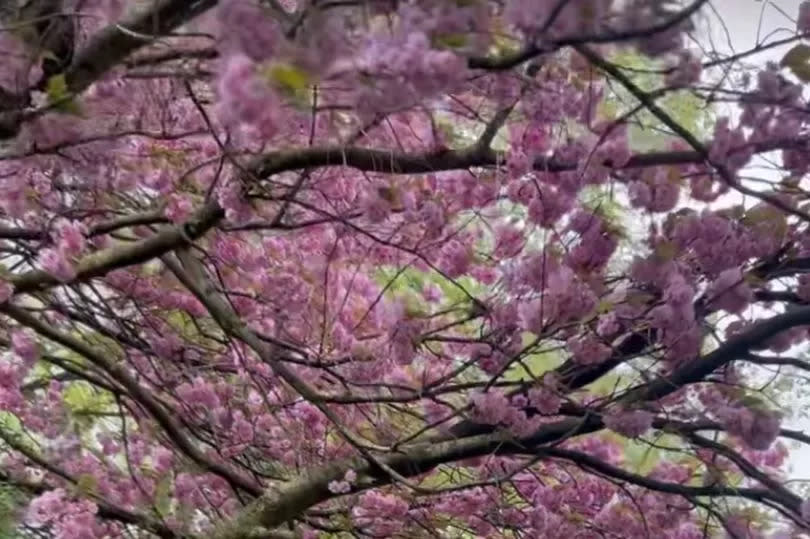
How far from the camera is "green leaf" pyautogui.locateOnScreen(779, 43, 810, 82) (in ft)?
4.07

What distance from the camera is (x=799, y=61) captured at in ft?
4.07

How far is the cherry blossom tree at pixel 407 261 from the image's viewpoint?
104cm

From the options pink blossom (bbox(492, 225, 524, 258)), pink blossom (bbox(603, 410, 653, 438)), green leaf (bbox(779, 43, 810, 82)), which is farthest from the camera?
pink blossom (bbox(492, 225, 524, 258))

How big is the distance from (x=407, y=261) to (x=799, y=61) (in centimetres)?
99

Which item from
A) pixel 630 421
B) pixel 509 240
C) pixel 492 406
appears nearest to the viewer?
pixel 630 421

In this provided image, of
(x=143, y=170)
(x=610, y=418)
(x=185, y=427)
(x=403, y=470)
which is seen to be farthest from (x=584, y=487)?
(x=143, y=170)

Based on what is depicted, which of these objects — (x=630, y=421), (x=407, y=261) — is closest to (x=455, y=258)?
(x=407, y=261)

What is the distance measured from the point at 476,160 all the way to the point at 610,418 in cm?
41

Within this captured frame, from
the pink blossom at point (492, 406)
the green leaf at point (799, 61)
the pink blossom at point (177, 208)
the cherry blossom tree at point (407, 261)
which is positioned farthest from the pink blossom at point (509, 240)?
the green leaf at point (799, 61)

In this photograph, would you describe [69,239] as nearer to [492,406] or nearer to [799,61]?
[492,406]

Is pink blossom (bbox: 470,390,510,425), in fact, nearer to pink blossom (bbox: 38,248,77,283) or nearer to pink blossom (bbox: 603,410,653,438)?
pink blossom (bbox: 603,410,653,438)

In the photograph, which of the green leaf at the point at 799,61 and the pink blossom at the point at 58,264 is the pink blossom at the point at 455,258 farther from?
the green leaf at the point at 799,61

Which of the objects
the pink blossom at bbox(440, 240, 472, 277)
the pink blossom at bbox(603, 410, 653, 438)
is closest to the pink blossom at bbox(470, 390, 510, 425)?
the pink blossom at bbox(603, 410, 653, 438)

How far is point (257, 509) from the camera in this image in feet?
6.47
